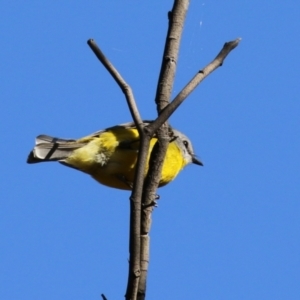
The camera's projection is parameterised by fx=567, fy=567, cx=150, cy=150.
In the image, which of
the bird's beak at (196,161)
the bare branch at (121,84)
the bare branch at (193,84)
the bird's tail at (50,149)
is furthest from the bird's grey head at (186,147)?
the bare branch at (121,84)

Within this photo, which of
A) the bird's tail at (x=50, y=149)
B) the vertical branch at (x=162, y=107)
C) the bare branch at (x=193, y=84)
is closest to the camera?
the bare branch at (x=193, y=84)

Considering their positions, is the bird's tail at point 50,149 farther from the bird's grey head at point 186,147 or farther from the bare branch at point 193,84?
the bare branch at point 193,84

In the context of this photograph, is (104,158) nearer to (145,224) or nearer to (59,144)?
(59,144)

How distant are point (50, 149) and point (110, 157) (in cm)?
62

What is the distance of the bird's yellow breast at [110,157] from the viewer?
5.09 metres

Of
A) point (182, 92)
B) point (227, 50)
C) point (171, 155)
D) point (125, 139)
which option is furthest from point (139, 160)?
point (171, 155)

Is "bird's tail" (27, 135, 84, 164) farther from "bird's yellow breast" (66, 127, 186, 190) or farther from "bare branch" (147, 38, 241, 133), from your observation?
"bare branch" (147, 38, 241, 133)

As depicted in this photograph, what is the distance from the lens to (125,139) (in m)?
5.12

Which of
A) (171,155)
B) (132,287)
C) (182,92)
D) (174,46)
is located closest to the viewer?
(132,287)

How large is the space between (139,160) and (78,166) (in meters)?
2.88

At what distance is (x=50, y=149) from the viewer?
475 cm

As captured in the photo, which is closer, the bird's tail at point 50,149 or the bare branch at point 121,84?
the bare branch at point 121,84

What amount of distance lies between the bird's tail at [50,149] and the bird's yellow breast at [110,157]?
55mm

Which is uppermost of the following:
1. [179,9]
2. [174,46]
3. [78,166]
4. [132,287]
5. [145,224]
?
[78,166]
